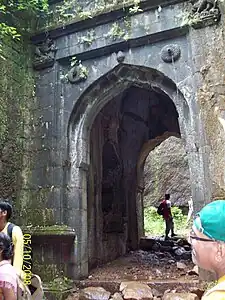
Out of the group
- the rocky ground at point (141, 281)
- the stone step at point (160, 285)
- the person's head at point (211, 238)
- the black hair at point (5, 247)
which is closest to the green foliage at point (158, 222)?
the rocky ground at point (141, 281)

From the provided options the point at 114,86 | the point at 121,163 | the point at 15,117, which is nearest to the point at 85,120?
the point at 114,86

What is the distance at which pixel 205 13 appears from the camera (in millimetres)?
5254

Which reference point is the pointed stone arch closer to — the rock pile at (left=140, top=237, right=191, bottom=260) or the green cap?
the rock pile at (left=140, top=237, right=191, bottom=260)

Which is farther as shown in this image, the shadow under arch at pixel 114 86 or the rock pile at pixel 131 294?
the shadow under arch at pixel 114 86

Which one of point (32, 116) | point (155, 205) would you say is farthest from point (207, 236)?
point (155, 205)

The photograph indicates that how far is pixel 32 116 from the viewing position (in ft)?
20.4

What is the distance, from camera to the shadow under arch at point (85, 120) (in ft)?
18.8

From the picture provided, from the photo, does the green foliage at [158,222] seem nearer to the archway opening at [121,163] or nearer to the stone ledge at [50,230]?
the archway opening at [121,163]

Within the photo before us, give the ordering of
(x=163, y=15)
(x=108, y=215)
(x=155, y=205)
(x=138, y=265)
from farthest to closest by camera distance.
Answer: (x=155, y=205)
(x=108, y=215)
(x=138, y=265)
(x=163, y=15)

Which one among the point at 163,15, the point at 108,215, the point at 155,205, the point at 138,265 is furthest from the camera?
the point at 155,205

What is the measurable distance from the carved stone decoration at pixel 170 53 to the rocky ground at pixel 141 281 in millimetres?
3242

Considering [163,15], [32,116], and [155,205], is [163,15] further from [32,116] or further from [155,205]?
[155,205]

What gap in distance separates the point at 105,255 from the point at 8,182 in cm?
282

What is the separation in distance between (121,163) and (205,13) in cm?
455
